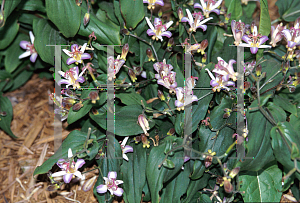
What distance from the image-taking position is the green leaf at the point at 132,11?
151cm

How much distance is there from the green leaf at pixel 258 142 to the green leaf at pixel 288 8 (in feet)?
2.65

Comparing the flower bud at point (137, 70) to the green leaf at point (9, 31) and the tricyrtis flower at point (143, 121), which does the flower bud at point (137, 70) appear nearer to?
the tricyrtis flower at point (143, 121)

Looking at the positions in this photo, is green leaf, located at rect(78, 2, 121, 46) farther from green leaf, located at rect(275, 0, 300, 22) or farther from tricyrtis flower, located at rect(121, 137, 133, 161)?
green leaf, located at rect(275, 0, 300, 22)

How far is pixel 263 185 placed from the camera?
1.40m

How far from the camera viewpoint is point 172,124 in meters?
1.56

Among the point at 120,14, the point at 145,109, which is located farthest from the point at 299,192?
the point at 120,14

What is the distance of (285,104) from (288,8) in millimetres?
698

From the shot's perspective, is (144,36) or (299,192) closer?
(299,192)

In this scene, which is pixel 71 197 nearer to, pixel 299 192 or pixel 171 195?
pixel 171 195

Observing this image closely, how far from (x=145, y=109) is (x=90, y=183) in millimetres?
515

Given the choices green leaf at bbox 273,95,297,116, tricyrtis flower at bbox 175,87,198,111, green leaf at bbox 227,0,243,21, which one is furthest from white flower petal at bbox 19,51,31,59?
green leaf at bbox 273,95,297,116

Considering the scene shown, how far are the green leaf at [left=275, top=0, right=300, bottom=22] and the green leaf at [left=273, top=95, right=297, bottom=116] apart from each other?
0.59 meters

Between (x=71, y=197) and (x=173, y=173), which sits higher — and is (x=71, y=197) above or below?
below

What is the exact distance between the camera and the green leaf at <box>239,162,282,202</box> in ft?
4.53
